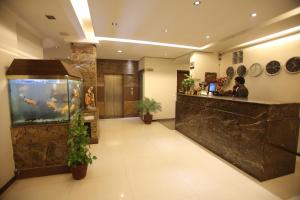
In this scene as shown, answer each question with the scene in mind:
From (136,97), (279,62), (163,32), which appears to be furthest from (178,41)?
(136,97)

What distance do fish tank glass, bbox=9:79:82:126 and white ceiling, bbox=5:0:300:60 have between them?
1234mm

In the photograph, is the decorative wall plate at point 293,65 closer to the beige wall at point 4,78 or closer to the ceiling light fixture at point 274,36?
the ceiling light fixture at point 274,36

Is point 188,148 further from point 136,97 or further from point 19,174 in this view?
point 136,97

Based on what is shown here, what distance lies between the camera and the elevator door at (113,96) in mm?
7510

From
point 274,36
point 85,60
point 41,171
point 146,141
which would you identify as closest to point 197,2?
point 274,36

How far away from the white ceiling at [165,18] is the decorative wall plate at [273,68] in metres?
0.90

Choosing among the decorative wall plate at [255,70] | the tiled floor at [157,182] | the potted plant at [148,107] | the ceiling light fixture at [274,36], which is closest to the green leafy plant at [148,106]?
the potted plant at [148,107]

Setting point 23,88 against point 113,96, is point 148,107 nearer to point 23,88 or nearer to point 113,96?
point 113,96

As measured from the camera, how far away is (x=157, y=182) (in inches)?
103

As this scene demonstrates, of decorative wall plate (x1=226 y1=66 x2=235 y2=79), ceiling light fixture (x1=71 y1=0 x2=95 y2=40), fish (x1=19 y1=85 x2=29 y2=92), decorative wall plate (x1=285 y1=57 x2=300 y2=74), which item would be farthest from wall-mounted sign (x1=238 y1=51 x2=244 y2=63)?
fish (x1=19 y1=85 x2=29 y2=92)

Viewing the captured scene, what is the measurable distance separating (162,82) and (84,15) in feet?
14.7

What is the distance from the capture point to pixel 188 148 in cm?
403

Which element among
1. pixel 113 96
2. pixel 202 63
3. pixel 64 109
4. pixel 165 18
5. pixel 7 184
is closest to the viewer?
pixel 7 184

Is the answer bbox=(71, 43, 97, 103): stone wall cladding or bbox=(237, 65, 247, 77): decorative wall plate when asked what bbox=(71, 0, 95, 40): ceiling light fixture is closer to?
bbox=(71, 43, 97, 103): stone wall cladding
